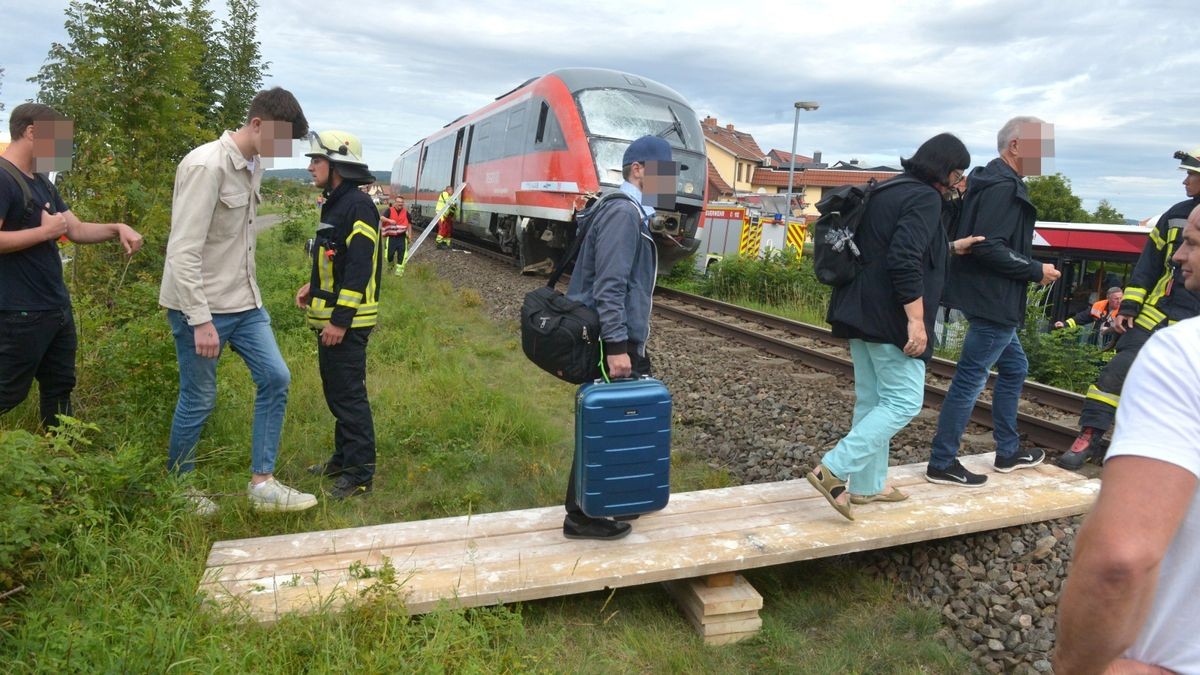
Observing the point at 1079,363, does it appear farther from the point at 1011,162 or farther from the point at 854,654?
the point at 854,654

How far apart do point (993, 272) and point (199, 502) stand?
403cm

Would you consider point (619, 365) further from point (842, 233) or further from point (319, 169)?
point (319, 169)

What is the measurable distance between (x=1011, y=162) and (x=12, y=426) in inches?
215

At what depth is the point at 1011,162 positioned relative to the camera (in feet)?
13.5

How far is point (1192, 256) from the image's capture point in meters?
1.54

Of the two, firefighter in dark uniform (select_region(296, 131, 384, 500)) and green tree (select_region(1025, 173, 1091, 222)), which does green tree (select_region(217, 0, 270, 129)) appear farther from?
green tree (select_region(1025, 173, 1091, 222))

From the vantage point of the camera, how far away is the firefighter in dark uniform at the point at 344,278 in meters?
3.83

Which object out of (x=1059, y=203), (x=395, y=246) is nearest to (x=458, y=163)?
(x=395, y=246)

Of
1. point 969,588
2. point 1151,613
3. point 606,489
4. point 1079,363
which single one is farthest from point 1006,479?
point 1079,363

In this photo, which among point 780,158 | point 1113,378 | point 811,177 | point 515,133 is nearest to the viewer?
point 1113,378

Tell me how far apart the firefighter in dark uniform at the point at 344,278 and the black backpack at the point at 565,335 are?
39.3 inches

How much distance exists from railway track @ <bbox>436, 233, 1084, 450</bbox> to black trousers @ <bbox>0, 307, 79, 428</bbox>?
389 centimetres

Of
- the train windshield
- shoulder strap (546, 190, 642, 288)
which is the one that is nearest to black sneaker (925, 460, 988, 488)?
shoulder strap (546, 190, 642, 288)

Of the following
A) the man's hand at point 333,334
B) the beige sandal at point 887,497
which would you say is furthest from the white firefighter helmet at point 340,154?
the beige sandal at point 887,497
